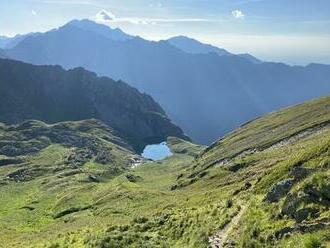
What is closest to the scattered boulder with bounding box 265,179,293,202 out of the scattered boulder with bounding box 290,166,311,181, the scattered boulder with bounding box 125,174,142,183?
the scattered boulder with bounding box 290,166,311,181

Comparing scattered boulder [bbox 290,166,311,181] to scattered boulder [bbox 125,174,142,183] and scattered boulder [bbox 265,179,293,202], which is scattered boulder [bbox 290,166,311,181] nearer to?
scattered boulder [bbox 265,179,293,202]

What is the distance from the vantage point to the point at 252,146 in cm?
12675

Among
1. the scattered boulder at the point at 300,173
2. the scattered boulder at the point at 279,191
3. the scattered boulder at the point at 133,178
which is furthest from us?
the scattered boulder at the point at 133,178

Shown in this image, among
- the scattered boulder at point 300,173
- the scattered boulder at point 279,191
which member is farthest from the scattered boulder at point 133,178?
the scattered boulder at point 279,191

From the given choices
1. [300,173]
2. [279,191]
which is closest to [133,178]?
[300,173]

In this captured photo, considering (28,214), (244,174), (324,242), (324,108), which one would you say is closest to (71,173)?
(28,214)

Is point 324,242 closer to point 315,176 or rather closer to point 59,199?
point 315,176

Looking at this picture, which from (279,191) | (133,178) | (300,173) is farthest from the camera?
(133,178)

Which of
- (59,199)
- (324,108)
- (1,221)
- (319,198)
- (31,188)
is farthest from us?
(31,188)

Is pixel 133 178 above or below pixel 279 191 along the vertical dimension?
below

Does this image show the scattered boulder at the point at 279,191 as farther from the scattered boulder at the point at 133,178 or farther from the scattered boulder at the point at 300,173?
the scattered boulder at the point at 133,178

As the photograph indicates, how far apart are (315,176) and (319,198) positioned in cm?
195

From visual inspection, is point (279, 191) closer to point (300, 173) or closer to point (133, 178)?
point (300, 173)

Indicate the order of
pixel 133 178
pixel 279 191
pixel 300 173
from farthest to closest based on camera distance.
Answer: pixel 133 178
pixel 300 173
pixel 279 191
